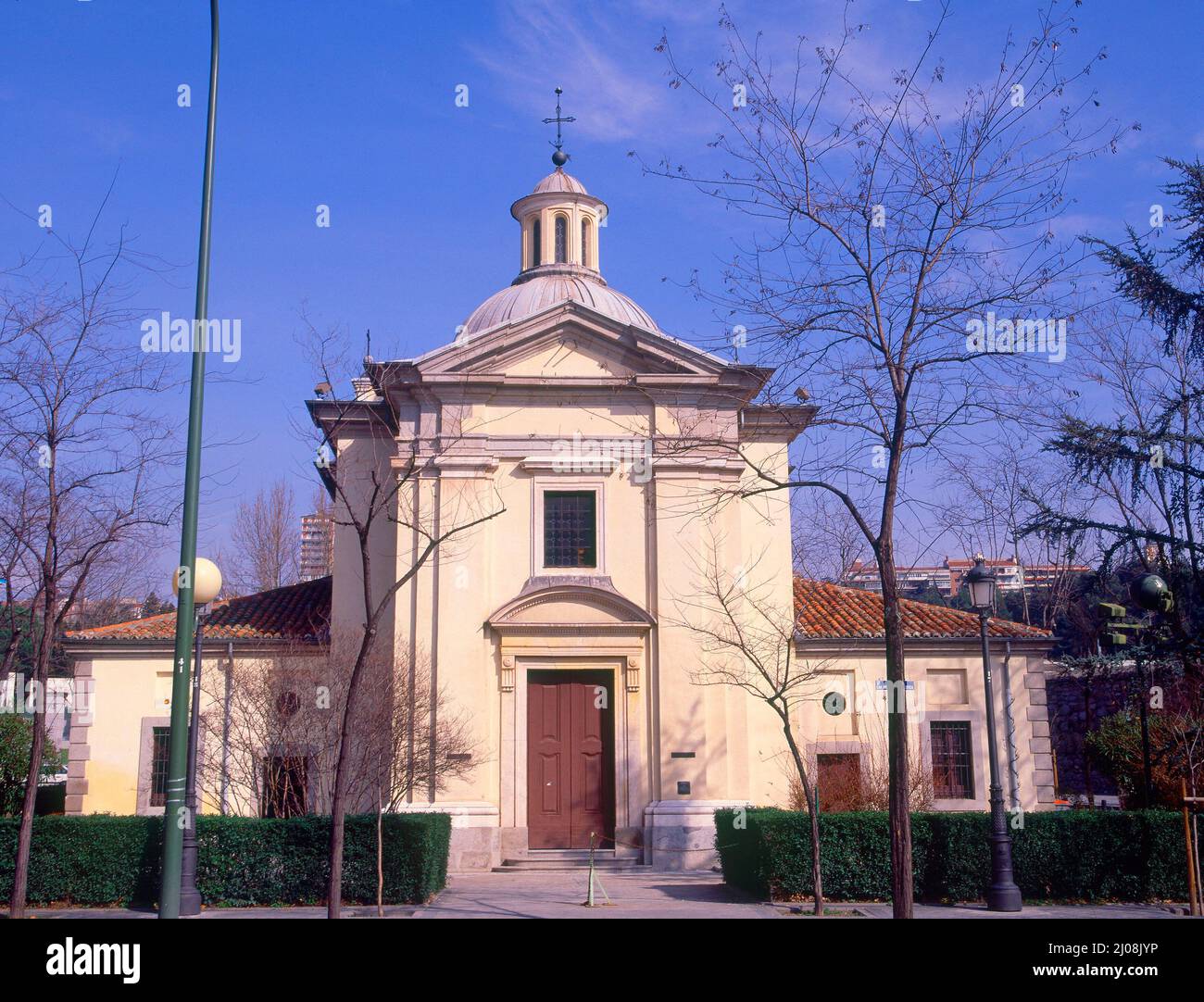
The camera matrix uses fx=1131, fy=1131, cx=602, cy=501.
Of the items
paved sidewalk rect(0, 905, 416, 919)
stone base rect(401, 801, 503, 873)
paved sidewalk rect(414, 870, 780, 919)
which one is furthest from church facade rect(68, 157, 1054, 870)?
paved sidewalk rect(0, 905, 416, 919)

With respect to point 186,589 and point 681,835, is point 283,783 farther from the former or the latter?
point 186,589

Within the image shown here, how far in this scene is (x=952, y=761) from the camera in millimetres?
24547

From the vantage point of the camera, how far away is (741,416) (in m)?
25.2

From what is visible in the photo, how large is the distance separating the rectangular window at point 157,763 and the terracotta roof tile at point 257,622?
6.80 ft

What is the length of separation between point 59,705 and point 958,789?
20.0 m

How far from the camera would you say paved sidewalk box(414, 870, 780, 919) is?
1559 centimetres

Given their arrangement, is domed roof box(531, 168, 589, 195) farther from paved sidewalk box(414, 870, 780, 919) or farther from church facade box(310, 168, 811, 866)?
paved sidewalk box(414, 870, 780, 919)

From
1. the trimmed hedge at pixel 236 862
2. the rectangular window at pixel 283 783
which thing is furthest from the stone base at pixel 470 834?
the trimmed hedge at pixel 236 862

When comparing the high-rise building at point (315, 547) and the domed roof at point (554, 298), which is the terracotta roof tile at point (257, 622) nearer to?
the domed roof at point (554, 298)

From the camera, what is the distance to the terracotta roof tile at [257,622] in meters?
23.9

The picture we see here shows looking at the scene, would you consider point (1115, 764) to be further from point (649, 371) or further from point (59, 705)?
point (59, 705)

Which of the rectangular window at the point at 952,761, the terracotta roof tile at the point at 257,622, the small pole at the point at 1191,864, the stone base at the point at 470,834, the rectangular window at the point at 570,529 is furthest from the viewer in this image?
the rectangular window at the point at 952,761

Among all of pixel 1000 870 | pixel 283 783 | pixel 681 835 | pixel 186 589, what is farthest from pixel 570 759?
pixel 186 589

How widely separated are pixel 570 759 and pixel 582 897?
17.0 feet
